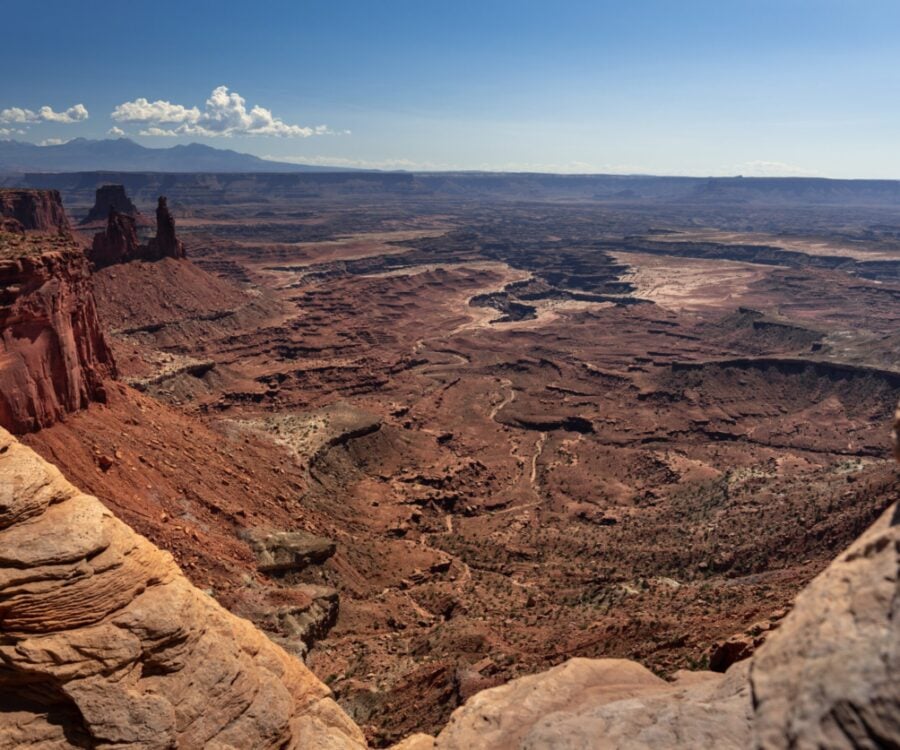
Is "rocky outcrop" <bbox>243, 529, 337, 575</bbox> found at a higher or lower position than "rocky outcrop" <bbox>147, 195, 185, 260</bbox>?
lower

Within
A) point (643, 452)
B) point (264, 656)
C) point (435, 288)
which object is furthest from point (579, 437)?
point (435, 288)

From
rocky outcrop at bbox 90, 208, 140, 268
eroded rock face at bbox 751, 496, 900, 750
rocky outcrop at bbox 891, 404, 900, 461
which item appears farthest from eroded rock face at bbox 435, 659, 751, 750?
rocky outcrop at bbox 90, 208, 140, 268

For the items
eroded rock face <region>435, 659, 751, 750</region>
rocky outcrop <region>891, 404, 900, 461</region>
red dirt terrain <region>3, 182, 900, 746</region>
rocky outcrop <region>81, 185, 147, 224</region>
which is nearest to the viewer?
rocky outcrop <region>891, 404, 900, 461</region>

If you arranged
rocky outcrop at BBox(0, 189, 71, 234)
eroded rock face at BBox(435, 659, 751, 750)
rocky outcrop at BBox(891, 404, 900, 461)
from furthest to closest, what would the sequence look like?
rocky outcrop at BBox(0, 189, 71, 234)
eroded rock face at BBox(435, 659, 751, 750)
rocky outcrop at BBox(891, 404, 900, 461)

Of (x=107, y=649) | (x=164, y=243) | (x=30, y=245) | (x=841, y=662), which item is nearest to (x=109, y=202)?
(x=164, y=243)

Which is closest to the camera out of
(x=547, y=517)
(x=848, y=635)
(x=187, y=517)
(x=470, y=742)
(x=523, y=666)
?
(x=848, y=635)

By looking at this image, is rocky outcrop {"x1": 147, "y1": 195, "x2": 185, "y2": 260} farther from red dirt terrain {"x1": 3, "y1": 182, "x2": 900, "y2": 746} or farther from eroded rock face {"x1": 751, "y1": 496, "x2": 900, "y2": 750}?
eroded rock face {"x1": 751, "y1": 496, "x2": 900, "y2": 750}

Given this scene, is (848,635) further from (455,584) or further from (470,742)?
(455,584)
